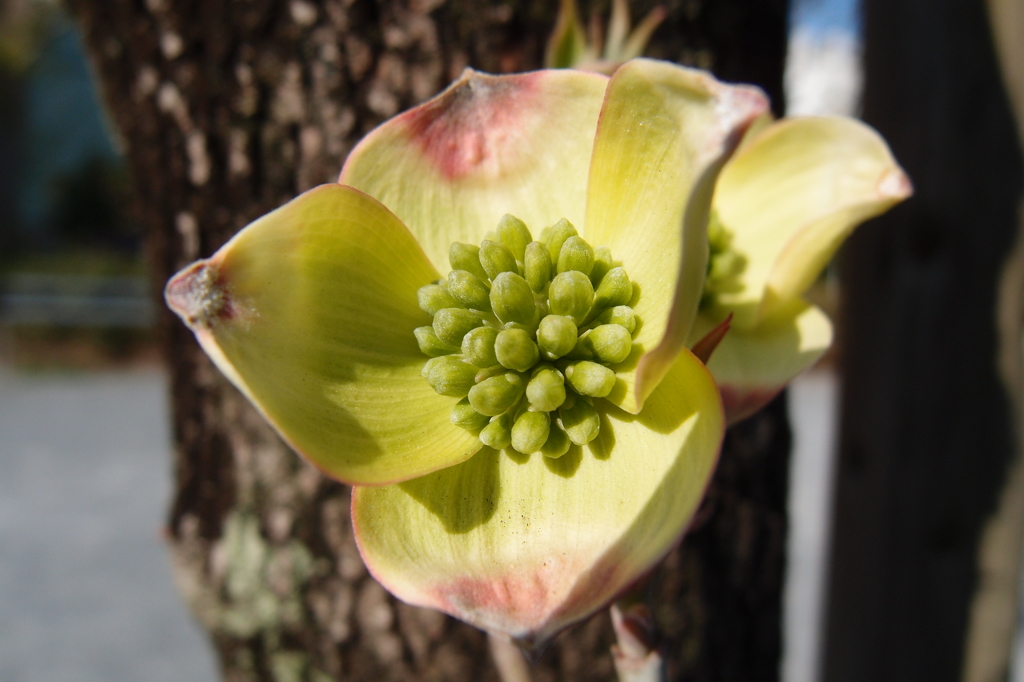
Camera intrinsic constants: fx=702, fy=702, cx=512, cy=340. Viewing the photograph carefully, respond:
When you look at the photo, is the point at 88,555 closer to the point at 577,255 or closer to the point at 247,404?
the point at 247,404

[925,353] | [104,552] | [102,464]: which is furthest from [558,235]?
[102,464]

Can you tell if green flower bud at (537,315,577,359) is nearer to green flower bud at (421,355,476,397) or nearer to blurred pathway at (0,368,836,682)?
green flower bud at (421,355,476,397)

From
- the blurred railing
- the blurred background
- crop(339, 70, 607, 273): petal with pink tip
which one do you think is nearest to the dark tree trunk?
the blurred background

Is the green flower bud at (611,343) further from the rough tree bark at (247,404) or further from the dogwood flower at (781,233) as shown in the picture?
the rough tree bark at (247,404)

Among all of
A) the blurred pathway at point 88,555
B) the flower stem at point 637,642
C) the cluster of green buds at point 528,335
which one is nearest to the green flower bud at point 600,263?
the cluster of green buds at point 528,335

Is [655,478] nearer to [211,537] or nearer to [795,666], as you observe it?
[211,537]
